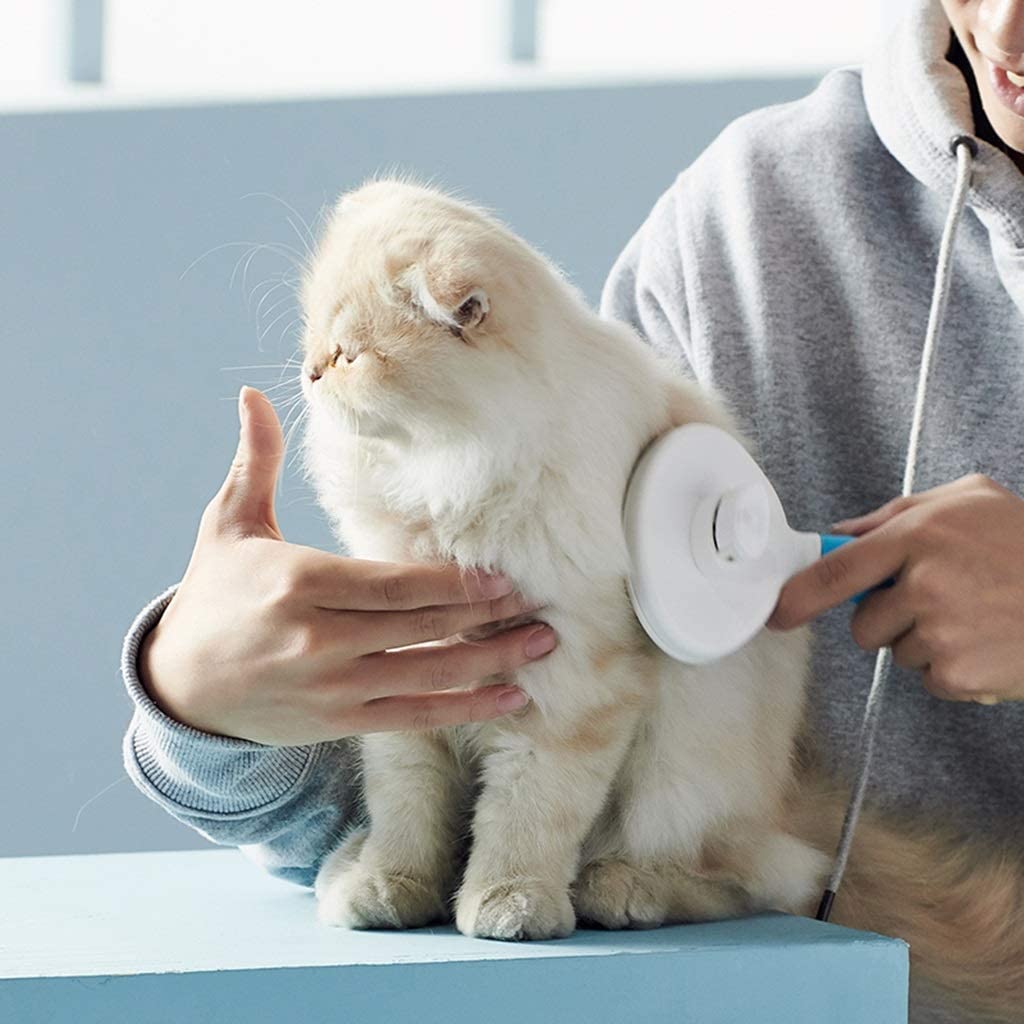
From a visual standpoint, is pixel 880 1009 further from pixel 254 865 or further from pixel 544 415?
pixel 254 865

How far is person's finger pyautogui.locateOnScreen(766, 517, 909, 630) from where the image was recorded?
Result: 32.2 inches

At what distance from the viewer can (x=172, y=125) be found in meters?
2.22

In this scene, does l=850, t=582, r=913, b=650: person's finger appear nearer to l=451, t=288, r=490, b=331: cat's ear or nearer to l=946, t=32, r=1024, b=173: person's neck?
l=451, t=288, r=490, b=331: cat's ear

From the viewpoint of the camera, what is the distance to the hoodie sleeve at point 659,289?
124 cm

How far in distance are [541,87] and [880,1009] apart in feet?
5.73

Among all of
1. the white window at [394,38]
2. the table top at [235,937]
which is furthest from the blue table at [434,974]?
the white window at [394,38]

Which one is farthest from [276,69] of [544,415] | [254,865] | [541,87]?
[544,415]

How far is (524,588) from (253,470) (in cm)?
20

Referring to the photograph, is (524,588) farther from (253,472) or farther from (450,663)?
(253,472)

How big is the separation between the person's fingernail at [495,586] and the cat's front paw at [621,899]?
0.59ft

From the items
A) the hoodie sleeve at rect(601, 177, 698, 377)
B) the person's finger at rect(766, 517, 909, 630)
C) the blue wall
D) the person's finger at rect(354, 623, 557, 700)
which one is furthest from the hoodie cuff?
the blue wall

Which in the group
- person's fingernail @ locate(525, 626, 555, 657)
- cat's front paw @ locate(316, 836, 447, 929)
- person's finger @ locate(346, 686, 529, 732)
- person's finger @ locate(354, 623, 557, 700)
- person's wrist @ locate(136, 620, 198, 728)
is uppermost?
person's fingernail @ locate(525, 626, 555, 657)

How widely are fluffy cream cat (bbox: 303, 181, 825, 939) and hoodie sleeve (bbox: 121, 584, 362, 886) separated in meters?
0.06

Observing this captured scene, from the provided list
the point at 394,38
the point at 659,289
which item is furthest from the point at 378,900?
the point at 394,38
